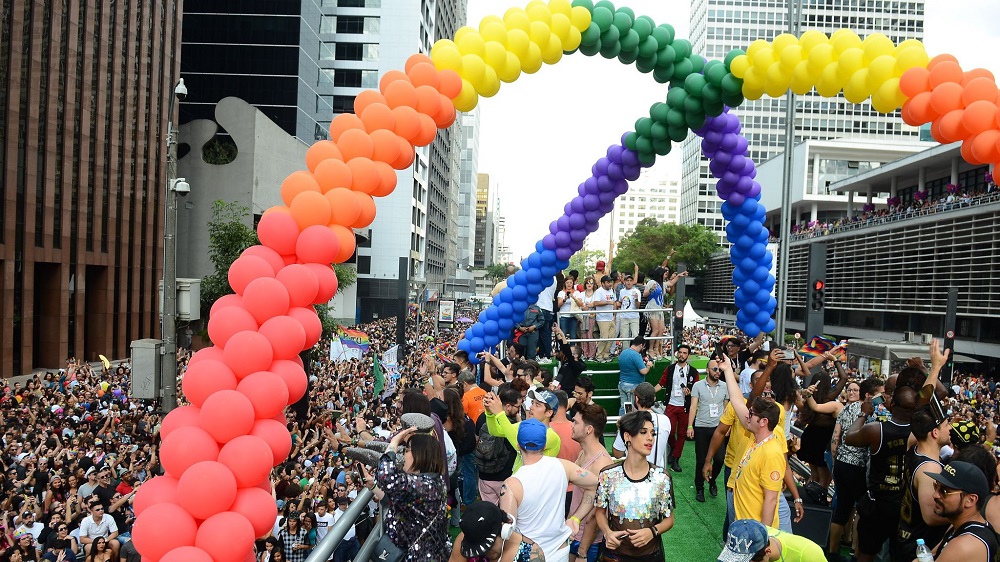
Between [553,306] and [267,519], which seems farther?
[553,306]

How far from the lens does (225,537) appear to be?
4.70 metres

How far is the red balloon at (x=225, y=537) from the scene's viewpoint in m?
4.69

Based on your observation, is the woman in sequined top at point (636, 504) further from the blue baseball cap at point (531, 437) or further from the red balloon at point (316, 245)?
the red balloon at point (316, 245)

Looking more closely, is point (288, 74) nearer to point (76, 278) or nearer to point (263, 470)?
point (76, 278)

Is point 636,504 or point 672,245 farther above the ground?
point 672,245

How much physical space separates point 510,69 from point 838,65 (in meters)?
3.04

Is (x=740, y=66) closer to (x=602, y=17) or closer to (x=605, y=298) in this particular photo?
(x=602, y=17)

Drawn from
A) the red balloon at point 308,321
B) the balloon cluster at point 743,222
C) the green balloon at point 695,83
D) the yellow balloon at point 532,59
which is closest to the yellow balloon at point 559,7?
the yellow balloon at point 532,59

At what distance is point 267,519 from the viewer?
5008 mm

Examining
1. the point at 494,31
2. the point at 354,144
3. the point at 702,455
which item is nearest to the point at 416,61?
the point at 494,31

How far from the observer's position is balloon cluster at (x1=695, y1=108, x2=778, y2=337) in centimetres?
974

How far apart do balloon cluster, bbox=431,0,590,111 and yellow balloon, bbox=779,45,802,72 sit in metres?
2.05

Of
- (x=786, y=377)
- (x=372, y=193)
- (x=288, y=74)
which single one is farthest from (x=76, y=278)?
(x=786, y=377)

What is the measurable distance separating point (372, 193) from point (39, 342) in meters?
27.3
